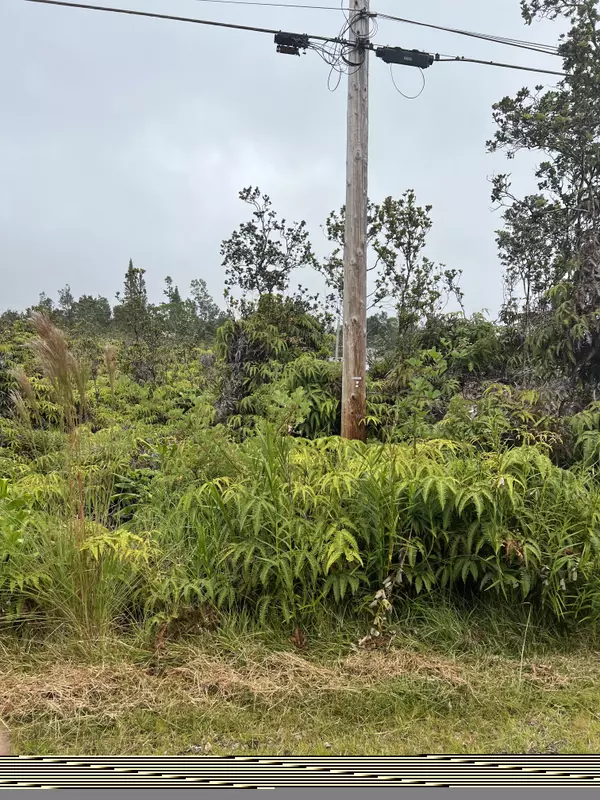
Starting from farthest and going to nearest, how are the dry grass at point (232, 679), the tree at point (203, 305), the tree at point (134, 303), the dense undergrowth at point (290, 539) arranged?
the tree at point (203, 305)
the tree at point (134, 303)
the dense undergrowth at point (290, 539)
the dry grass at point (232, 679)

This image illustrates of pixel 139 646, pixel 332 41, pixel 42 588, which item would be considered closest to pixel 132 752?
pixel 139 646

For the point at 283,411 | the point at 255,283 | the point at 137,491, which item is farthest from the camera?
the point at 255,283

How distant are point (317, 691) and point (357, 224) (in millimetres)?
3610

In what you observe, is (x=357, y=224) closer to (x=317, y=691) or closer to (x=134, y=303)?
(x=317, y=691)

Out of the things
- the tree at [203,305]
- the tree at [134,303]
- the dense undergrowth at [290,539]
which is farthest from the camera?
the tree at [203,305]

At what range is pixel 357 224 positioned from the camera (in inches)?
180

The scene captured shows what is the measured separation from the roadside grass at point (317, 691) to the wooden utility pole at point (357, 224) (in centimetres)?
205

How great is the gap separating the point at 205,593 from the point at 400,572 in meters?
1.02

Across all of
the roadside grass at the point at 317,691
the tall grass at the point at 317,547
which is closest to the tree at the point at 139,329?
the tall grass at the point at 317,547

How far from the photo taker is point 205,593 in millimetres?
2748

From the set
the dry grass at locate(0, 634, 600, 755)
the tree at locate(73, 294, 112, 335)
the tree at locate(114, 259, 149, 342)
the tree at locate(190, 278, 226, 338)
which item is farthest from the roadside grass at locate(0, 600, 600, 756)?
the tree at locate(73, 294, 112, 335)

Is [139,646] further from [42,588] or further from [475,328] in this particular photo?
[475,328]

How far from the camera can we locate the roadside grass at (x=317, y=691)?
2.12 m

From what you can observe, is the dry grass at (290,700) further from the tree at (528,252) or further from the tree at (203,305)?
the tree at (203,305)
